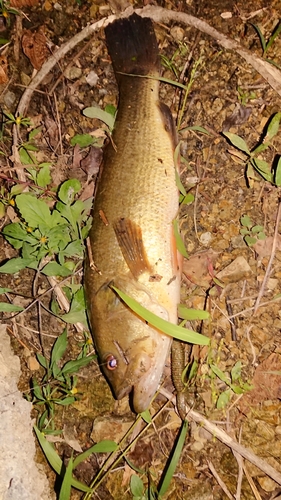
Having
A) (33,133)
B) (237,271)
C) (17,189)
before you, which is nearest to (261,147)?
(237,271)

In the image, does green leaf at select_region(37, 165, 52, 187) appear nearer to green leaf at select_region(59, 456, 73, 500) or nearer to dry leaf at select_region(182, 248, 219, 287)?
dry leaf at select_region(182, 248, 219, 287)

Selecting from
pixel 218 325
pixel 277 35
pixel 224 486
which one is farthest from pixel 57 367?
pixel 277 35

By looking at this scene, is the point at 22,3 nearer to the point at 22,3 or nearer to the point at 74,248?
the point at 22,3

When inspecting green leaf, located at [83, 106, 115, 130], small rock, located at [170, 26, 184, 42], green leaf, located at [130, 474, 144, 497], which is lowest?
green leaf, located at [130, 474, 144, 497]

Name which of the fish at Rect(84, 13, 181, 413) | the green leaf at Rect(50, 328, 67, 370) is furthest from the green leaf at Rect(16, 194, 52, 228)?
the green leaf at Rect(50, 328, 67, 370)

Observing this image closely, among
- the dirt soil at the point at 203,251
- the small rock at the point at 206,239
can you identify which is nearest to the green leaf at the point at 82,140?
the dirt soil at the point at 203,251
